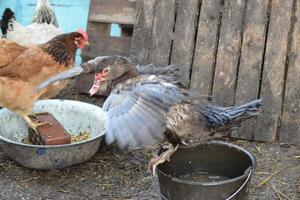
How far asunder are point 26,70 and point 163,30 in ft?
4.07

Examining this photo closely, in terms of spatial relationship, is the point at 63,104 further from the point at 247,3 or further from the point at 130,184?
the point at 247,3

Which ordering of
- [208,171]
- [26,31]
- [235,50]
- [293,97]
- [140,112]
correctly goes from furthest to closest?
1. [26,31]
2. [235,50]
3. [293,97]
4. [208,171]
5. [140,112]

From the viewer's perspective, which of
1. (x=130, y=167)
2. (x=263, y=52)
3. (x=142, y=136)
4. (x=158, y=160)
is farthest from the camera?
(x=263, y=52)

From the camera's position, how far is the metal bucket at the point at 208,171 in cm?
288

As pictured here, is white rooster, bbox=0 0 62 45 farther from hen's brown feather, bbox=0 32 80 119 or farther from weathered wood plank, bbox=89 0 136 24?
hen's brown feather, bbox=0 32 80 119

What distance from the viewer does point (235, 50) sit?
4254 mm

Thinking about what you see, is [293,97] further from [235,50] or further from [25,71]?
[25,71]

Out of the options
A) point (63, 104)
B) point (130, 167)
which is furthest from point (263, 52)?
point (63, 104)

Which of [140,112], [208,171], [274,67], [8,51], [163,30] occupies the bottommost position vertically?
[208,171]

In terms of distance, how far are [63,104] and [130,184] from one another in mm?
968

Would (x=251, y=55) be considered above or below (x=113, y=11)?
below

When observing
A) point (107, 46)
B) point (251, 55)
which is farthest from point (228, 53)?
point (107, 46)

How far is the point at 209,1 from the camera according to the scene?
14.1ft

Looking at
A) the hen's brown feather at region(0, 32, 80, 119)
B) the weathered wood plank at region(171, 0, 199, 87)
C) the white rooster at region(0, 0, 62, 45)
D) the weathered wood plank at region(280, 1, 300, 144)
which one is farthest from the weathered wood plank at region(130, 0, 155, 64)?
the weathered wood plank at region(280, 1, 300, 144)
